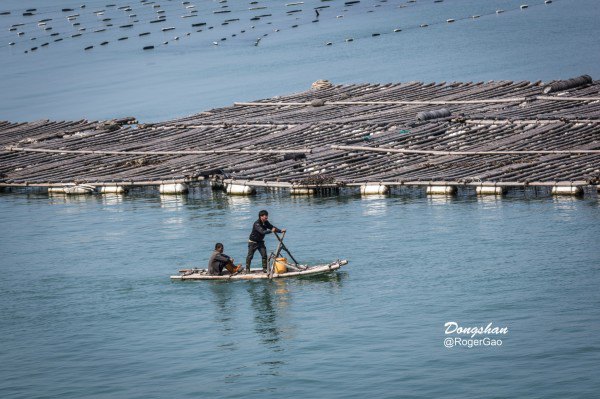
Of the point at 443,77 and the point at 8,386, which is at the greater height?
the point at 443,77

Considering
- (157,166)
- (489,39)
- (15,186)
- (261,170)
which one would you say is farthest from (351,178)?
(489,39)

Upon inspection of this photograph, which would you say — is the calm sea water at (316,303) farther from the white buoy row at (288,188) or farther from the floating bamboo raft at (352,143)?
the floating bamboo raft at (352,143)

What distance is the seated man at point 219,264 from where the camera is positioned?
132 feet

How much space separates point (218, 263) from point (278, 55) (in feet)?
355

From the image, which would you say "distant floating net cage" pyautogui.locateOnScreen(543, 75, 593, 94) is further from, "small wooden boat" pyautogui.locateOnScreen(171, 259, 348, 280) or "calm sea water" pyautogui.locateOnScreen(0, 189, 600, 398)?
"small wooden boat" pyautogui.locateOnScreen(171, 259, 348, 280)

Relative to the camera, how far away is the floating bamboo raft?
55.1m

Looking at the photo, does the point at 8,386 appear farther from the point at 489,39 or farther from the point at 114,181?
the point at 489,39

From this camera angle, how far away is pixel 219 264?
133 ft

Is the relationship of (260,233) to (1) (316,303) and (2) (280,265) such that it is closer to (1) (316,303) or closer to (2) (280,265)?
(2) (280,265)

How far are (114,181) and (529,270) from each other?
25.4 m

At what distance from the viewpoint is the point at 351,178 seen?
2185 inches

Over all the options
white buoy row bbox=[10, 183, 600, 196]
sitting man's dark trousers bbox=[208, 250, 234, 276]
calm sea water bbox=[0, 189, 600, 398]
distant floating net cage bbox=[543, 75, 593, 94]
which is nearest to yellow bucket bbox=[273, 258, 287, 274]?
calm sea water bbox=[0, 189, 600, 398]

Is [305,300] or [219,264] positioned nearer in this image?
[305,300]

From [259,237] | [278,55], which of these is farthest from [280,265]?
[278,55]
